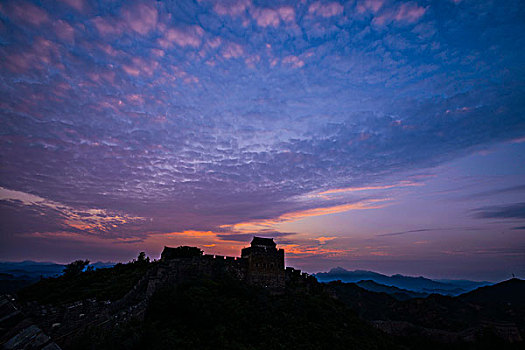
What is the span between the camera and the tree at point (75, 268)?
39.2 metres

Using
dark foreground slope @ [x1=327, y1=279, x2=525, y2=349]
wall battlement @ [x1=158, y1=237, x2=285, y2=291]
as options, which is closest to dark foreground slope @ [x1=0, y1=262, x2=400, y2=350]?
wall battlement @ [x1=158, y1=237, x2=285, y2=291]

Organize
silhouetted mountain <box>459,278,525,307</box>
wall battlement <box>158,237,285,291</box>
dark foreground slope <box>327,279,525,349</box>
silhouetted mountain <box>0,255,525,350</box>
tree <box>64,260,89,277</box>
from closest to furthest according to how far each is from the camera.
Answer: silhouetted mountain <box>0,255,525,350</box>
wall battlement <box>158,237,285,291</box>
tree <box>64,260,89,277</box>
dark foreground slope <box>327,279,525,349</box>
silhouetted mountain <box>459,278,525,307</box>

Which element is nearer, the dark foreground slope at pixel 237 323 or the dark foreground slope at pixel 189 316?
the dark foreground slope at pixel 189 316

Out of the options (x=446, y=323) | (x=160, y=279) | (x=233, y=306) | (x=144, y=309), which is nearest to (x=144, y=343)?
(x=144, y=309)

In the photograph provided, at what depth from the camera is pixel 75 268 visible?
4047 centimetres

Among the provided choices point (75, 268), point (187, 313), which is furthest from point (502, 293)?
point (75, 268)

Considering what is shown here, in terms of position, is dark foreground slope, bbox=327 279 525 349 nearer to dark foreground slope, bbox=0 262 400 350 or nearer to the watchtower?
the watchtower

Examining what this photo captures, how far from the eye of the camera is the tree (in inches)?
1544

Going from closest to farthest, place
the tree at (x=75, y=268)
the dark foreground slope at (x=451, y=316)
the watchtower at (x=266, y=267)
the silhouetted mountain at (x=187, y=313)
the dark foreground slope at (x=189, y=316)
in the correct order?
the silhouetted mountain at (x=187, y=313)
the dark foreground slope at (x=189, y=316)
the watchtower at (x=266, y=267)
the tree at (x=75, y=268)
the dark foreground slope at (x=451, y=316)

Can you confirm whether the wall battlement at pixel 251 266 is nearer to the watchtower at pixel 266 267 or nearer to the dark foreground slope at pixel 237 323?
the watchtower at pixel 266 267

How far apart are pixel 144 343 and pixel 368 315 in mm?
82719

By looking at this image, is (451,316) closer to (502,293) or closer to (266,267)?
(502,293)

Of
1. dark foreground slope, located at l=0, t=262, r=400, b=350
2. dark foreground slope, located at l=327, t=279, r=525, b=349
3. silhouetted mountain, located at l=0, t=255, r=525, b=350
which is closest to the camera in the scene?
silhouetted mountain, located at l=0, t=255, r=525, b=350

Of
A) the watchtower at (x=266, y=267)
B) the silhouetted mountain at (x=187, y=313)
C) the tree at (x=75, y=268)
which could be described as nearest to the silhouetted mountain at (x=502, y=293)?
the silhouetted mountain at (x=187, y=313)
